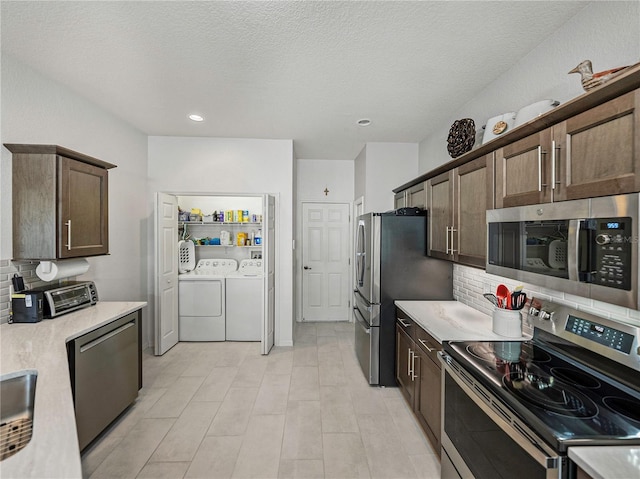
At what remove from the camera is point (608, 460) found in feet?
2.93

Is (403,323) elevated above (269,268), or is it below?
below

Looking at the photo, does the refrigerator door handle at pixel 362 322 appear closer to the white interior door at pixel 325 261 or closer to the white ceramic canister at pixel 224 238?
the white interior door at pixel 325 261

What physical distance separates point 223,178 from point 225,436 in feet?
A: 9.52

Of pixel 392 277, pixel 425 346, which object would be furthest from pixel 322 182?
pixel 425 346

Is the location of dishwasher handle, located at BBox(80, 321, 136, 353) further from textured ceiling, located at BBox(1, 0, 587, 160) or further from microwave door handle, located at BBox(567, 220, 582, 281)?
microwave door handle, located at BBox(567, 220, 582, 281)

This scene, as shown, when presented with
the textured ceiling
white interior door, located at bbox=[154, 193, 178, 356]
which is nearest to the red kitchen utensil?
the textured ceiling

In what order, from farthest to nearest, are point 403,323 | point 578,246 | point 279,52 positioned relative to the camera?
point 403,323
point 279,52
point 578,246

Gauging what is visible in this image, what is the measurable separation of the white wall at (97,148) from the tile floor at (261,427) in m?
1.14

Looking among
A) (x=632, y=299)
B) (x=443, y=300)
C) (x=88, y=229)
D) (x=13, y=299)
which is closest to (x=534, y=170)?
(x=632, y=299)

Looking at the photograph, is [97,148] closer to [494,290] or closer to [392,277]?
[392,277]

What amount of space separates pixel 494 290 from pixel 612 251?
55.8 inches

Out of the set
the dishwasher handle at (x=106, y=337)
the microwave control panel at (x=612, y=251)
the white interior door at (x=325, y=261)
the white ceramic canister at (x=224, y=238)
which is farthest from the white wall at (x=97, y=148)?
the microwave control panel at (x=612, y=251)

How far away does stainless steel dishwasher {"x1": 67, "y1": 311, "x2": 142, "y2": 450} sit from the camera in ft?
6.41

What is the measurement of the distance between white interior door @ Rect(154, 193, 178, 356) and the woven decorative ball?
3.28 m
